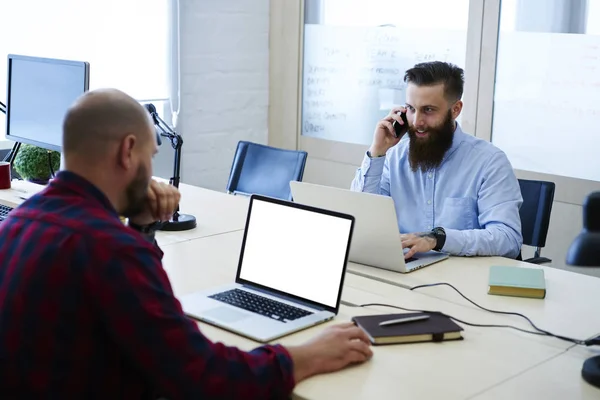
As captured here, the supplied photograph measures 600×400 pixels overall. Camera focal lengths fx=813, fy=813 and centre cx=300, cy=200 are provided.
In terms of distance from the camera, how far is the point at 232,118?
15.8 ft

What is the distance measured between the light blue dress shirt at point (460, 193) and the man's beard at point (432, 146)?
2 centimetres

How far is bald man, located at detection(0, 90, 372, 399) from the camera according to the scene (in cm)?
138

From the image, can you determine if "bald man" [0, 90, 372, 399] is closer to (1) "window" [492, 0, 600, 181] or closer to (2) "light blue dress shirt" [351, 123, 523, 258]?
(2) "light blue dress shirt" [351, 123, 523, 258]

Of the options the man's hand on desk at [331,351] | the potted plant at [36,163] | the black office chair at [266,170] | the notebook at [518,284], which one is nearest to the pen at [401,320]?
the man's hand on desk at [331,351]

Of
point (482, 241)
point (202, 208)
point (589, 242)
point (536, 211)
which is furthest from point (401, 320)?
point (202, 208)

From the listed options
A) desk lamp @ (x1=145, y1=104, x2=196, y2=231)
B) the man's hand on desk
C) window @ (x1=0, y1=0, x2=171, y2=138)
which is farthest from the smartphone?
window @ (x1=0, y1=0, x2=171, y2=138)

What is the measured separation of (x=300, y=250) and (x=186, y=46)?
2.78 m

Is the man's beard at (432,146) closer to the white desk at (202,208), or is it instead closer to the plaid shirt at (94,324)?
the white desk at (202,208)

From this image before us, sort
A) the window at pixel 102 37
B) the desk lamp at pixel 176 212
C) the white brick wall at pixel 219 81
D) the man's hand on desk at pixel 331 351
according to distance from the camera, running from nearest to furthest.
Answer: the man's hand on desk at pixel 331 351 → the desk lamp at pixel 176 212 → the window at pixel 102 37 → the white brick wall at pixel 219 81

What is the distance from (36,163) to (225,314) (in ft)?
5.81

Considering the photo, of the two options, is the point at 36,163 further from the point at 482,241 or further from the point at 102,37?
the point at 482,241

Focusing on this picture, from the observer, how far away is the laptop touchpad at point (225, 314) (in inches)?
76.2

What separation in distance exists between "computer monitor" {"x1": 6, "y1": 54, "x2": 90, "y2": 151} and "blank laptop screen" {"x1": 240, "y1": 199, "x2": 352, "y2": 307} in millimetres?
1178

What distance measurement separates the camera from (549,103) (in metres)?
3.75
